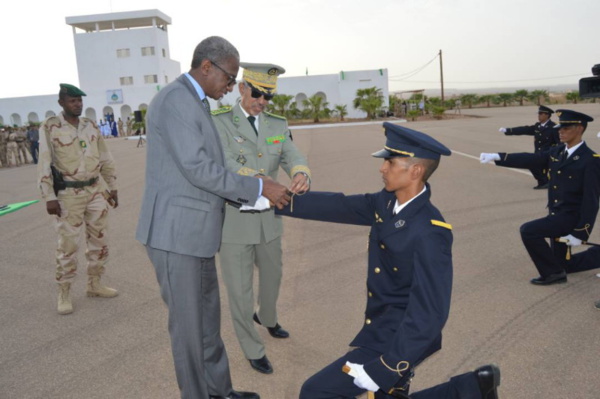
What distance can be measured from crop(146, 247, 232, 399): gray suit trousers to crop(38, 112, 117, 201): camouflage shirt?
275 centimetres

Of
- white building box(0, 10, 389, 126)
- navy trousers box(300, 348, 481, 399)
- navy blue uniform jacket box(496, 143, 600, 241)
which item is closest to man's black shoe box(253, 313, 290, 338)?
navy trousers box(300, 348, 481, 399)

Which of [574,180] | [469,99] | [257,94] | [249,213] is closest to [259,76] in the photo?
[257,94]

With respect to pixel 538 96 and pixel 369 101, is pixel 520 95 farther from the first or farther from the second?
pixel 369 101

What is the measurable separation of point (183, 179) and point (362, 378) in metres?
1.50

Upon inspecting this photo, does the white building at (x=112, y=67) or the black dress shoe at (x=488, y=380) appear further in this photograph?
the white building at (x=112, y=67)

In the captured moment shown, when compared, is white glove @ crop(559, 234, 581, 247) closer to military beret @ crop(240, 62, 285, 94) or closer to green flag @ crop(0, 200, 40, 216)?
military beret @ crop(240, 62, 285, 94)

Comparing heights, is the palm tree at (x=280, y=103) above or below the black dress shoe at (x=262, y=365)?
above

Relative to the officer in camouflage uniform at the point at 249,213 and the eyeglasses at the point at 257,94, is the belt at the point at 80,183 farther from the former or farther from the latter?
the eyeglasses at the point at 257,94

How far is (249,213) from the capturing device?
3.85m

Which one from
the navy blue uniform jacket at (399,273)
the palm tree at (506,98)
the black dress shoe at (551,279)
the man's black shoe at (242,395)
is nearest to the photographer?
the navy blue uniform jacket at (399,273)

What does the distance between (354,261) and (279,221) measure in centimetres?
271

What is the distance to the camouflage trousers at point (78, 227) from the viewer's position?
532 centimetres

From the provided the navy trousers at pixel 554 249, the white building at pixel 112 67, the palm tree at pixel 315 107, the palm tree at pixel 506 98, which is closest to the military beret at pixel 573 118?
the navy trousers at pixel 554 249

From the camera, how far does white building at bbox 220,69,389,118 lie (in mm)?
60438
